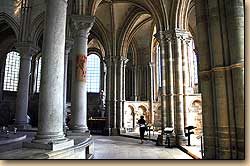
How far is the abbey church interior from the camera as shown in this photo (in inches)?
173

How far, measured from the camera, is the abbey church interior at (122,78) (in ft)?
14.4

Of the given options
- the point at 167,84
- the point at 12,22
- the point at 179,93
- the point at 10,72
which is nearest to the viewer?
the point at 179,93

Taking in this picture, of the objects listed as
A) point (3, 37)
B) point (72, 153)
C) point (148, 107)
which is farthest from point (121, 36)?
point (72, 153)

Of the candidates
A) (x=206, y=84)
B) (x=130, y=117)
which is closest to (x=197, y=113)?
(x=130, y=117)

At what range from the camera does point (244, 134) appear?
3863 mm

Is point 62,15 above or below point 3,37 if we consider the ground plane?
below

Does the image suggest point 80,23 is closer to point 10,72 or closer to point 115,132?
point 115,132

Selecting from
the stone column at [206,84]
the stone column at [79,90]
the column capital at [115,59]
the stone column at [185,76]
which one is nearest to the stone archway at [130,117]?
the column capital at [115,59]

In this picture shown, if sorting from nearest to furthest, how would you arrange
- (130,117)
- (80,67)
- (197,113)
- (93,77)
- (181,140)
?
(80,67)
(181,140)
(197,113)
(130,117)
(93,77)

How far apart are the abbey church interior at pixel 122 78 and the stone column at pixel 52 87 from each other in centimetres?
2

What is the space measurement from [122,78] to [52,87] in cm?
1341

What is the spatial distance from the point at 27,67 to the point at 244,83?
42.4 ft

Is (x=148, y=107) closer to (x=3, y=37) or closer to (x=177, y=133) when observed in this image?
(x=177, y=133)

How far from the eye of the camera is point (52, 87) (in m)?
4.99
